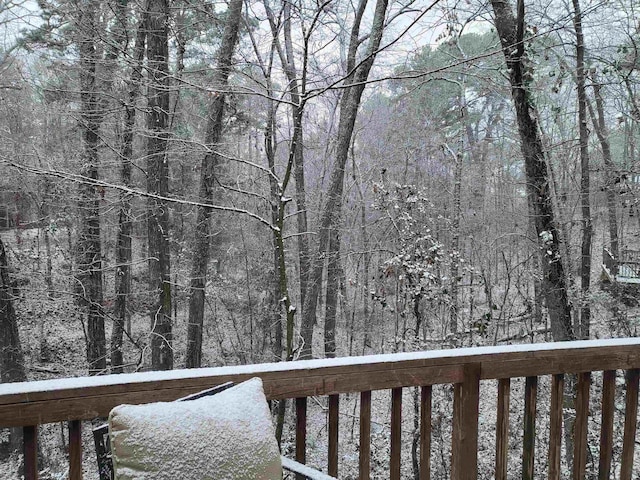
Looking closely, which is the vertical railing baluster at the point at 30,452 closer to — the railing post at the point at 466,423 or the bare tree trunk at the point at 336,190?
the railing post at the point at 466,423

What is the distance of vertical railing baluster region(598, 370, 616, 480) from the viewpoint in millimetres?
1807

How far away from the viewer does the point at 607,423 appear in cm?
181

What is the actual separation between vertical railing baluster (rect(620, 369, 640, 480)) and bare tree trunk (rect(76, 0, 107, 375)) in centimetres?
452

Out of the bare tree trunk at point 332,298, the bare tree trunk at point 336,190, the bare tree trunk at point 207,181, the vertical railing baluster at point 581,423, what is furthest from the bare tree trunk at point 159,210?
the vertical railing baluster at point 581,423

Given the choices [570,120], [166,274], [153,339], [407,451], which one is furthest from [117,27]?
[570,120]

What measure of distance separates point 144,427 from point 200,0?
5706mm

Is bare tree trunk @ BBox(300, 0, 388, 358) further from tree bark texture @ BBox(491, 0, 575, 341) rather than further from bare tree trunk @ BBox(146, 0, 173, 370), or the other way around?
tree bark texture @ BBox(491, 0, 575, 341)

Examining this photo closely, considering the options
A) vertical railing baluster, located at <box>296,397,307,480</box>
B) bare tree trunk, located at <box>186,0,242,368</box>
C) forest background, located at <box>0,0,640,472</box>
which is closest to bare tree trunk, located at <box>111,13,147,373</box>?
forest background, located at <box>0,0,640,472</box>

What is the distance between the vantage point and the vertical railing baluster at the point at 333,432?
1.56 m

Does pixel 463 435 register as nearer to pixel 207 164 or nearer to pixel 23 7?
pixel 207 164

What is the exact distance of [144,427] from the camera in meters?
1.16

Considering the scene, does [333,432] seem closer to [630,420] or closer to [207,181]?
[630,420]

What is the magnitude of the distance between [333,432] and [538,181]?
3494 mm

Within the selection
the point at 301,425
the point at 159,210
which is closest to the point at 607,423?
the point at 301,425
